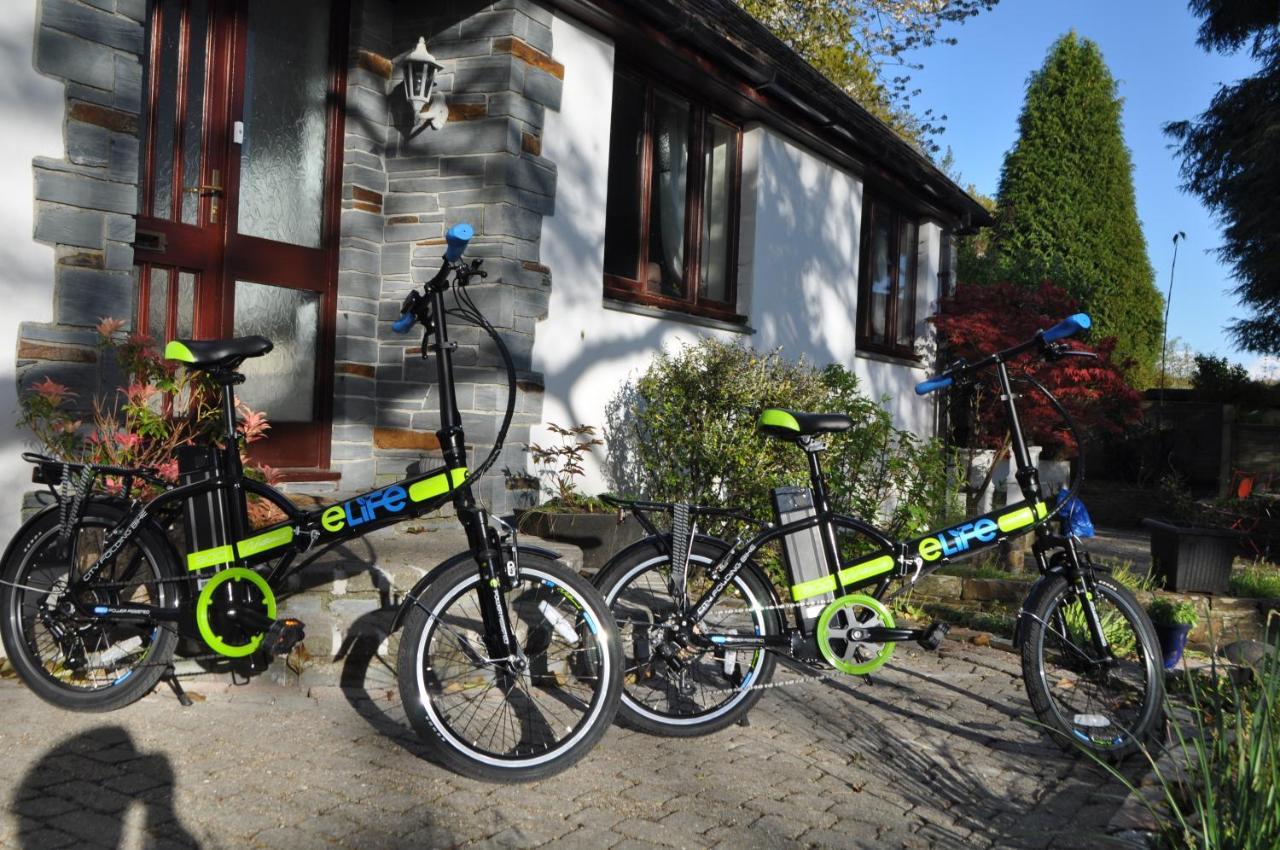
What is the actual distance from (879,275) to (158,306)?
327 inches

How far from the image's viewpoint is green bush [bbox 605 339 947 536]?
6.30m

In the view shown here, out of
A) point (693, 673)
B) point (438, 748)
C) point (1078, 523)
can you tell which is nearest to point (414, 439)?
point (693, 673)

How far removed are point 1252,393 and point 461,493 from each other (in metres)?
14.7

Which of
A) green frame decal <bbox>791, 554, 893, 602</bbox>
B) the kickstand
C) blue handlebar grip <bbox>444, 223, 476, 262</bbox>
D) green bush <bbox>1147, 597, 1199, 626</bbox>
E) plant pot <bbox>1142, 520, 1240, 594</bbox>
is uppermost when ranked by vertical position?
blue handlebar grip <bbox>444, 223, 476, 262</bbox>

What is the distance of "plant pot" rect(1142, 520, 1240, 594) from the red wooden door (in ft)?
16.8

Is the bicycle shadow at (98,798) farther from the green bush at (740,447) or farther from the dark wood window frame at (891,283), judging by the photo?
the dark wood window frame at (891,283)

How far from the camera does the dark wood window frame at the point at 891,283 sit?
1131cm

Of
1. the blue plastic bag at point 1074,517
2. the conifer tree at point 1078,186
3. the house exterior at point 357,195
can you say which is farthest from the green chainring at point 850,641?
the conifer tree at point 1078,186

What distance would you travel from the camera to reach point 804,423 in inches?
148

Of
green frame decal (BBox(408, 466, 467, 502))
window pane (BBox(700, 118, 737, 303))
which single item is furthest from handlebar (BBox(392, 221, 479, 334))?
window pane (BBox(700, 118, 737, 303))

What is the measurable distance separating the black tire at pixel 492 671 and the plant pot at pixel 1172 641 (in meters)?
3.05

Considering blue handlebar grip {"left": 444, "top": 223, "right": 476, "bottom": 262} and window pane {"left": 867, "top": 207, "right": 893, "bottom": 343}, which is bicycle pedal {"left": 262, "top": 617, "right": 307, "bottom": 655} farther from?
window pane {"left": 867, "top": 207, "right": 893, "bottom": 343}

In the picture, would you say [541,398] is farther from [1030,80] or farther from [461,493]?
[1030,80]

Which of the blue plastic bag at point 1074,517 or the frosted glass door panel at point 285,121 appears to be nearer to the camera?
the blue plastic bag at point 1074,517
